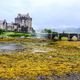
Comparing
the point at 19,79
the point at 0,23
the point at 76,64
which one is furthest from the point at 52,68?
the point at 0,23

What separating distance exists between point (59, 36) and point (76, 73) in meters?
102

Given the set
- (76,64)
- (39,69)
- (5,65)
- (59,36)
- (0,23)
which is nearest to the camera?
(39,69)

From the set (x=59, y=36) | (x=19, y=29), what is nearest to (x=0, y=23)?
(x=19, y=29)

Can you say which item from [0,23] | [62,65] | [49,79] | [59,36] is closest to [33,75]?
[49,79]

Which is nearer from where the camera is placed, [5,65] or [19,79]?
[19,79]

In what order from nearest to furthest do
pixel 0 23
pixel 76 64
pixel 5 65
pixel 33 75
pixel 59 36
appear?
pixel 33 75
pixel 5 65
pixel 76 64
pixel 59 36
pixel 0 23

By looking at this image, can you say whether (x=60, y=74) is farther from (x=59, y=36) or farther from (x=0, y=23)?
(x=0, y=23)

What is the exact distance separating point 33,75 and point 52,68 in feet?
14.7

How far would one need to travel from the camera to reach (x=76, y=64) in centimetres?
3300

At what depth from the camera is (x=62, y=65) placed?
32.1 m

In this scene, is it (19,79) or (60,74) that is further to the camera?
(60,74)

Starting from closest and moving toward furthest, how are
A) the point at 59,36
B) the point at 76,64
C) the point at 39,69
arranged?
the point at 39,69, the point at 76,64, the point at 59,36

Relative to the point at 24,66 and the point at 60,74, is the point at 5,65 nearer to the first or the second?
the point at 24,66

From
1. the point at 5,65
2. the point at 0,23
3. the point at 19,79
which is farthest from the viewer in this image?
the point at 0,23
